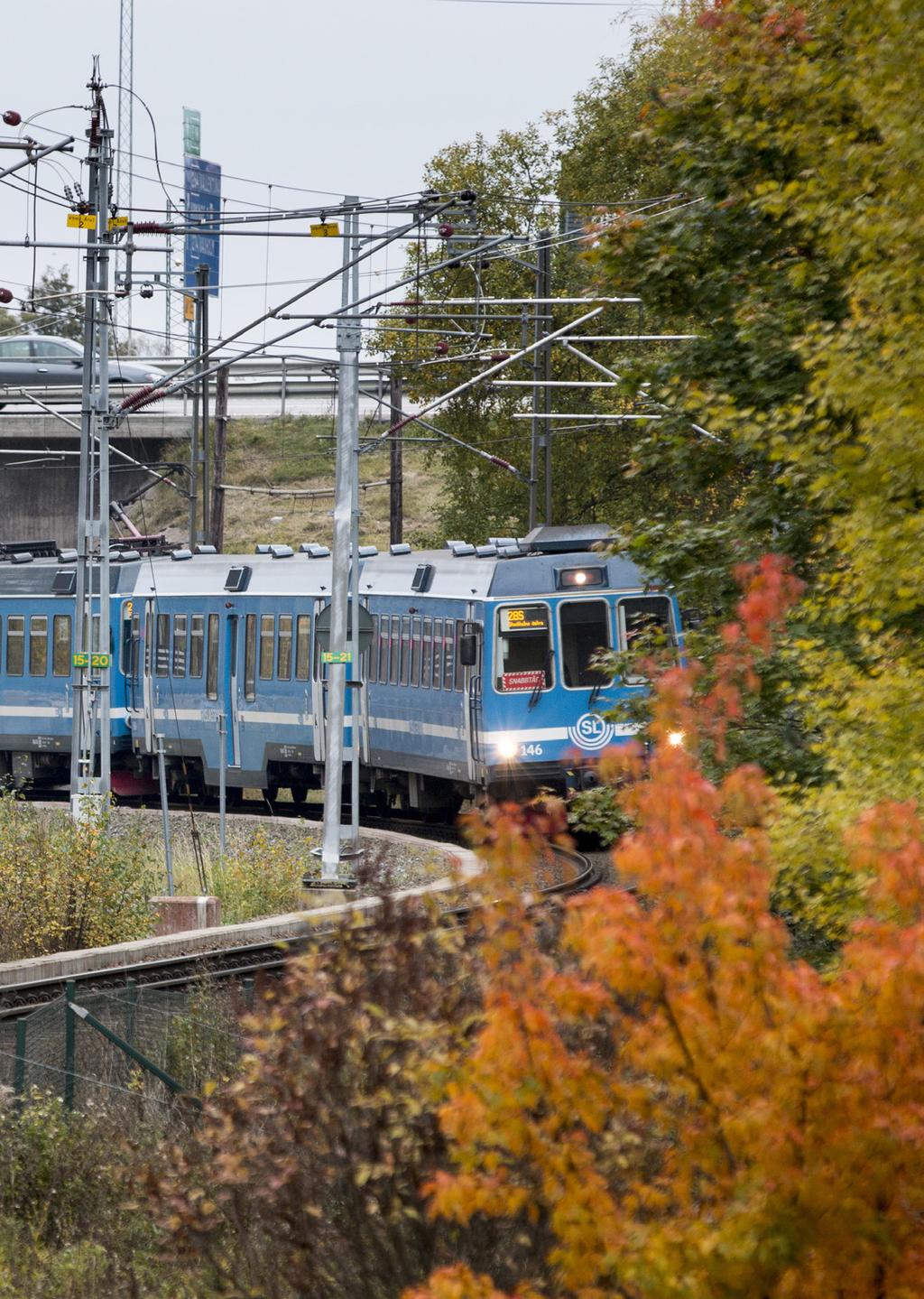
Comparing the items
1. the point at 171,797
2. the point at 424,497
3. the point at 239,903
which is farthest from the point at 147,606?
the point at 424,497

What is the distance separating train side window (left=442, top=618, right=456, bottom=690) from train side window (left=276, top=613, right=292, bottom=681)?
471cm

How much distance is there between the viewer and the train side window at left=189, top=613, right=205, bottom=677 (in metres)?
32.6

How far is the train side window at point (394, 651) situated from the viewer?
1112 inches

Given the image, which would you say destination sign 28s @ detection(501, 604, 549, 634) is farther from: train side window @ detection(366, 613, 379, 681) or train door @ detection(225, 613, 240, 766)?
train door @ detection(225, 613, 240, 766)

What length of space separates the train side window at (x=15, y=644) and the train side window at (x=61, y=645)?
764mm

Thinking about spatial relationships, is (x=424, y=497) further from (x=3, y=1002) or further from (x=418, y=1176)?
(x=418, y=1176)

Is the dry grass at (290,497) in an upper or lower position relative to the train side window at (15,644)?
upper

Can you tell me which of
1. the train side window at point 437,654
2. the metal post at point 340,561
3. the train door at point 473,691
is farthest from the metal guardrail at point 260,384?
the metal post at point 340,561

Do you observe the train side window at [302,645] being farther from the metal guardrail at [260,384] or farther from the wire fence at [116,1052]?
the metal guardrail at [260,384]

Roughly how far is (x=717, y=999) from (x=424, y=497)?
77.1m

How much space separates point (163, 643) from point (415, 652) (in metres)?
7.51

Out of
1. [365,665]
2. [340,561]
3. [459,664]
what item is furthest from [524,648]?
[365,665]

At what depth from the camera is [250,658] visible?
31.5 m

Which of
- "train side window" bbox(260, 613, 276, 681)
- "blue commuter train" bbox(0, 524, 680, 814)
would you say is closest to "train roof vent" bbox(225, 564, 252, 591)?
"blue commuter train" bbox(0, 524, 680, 814)
